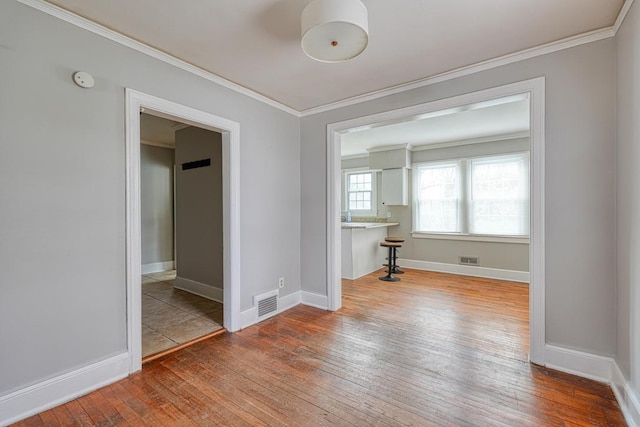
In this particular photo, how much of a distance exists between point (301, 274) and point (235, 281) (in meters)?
1.12

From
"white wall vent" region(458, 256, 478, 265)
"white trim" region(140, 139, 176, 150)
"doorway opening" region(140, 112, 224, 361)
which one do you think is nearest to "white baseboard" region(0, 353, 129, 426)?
"doorway opening" region(140, 112, 224, 361)

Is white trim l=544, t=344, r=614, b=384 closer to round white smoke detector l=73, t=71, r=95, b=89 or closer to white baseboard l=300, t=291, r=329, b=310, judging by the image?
white baseboard l=300, t=291, r=329, b=310

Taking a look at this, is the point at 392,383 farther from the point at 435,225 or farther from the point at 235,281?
the point at 435,225

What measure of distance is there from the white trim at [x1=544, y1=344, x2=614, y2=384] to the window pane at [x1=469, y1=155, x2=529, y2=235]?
3347mm

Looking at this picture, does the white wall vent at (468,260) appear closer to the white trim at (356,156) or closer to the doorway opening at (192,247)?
the white trim at (356,156)

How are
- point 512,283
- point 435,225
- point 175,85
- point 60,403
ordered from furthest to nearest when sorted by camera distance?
point 435,225, point 512,283, point 175,85, point 60,403

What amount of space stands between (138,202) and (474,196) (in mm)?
5592

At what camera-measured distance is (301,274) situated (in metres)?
3.95

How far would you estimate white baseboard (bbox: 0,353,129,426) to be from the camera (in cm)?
171

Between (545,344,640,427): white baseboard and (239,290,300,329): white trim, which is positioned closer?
(545,344,640,427): white baseboard

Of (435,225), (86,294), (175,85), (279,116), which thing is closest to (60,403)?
(86,294)

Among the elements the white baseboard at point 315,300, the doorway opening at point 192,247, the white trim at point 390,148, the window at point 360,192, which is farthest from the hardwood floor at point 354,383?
the window at point 360,192

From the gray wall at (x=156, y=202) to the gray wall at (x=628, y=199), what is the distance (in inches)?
271

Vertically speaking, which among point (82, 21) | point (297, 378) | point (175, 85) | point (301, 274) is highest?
point (82, 21)
